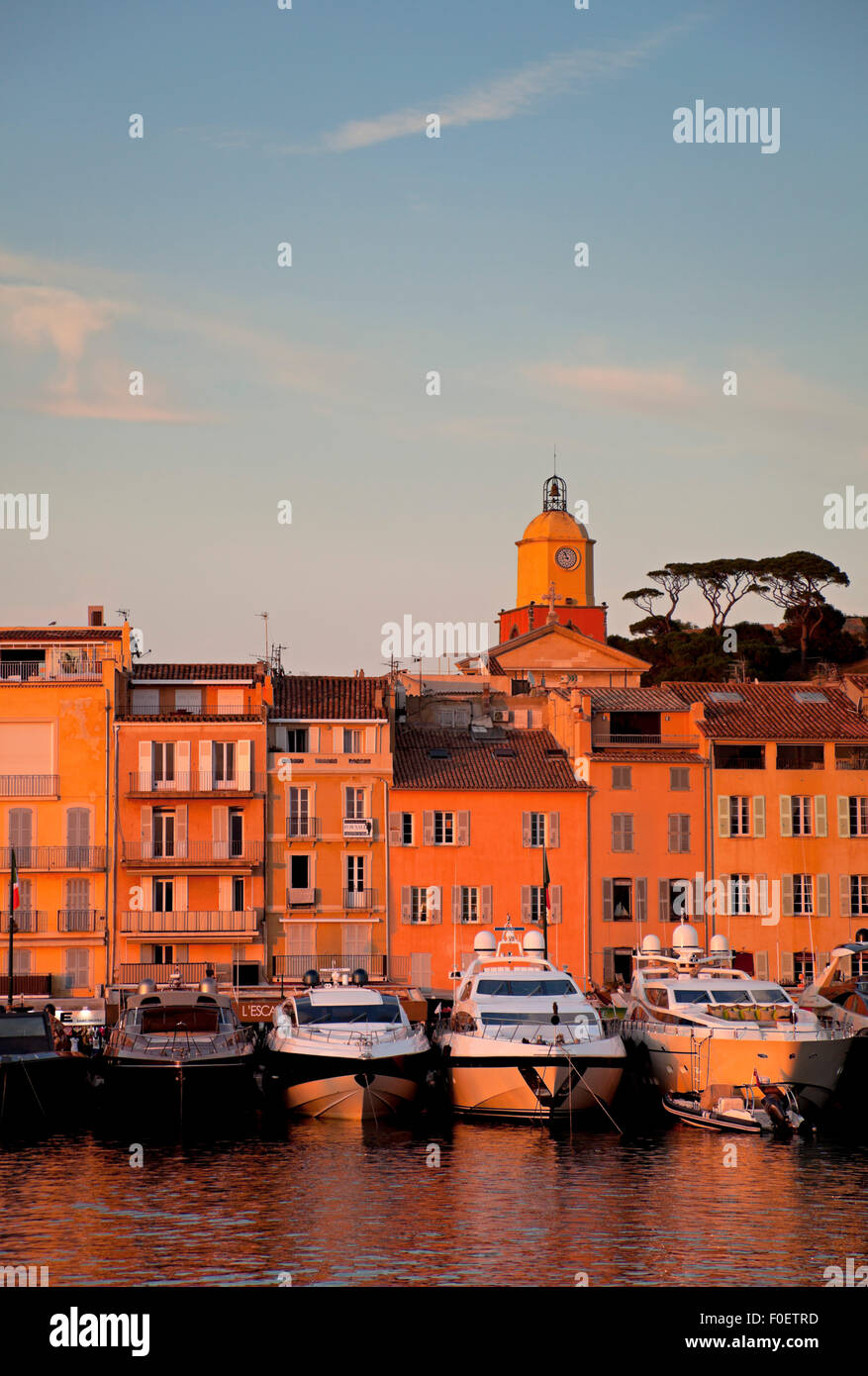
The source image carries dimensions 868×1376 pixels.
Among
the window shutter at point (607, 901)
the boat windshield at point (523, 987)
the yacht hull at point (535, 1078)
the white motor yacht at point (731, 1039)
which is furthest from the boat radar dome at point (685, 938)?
the window shutter at point (607, 901)

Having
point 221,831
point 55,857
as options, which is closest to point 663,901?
point 221,831

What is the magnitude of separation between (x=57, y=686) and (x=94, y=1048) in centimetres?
2055

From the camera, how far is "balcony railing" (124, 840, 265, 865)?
68.4m

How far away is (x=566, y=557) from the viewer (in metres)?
130

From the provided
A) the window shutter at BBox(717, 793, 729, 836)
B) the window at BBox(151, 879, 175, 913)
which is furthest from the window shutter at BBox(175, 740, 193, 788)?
the window shutter at BBox(717, 793, 729, 836)

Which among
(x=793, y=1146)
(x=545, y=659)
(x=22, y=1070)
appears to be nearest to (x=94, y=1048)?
(x=22, y=1070)

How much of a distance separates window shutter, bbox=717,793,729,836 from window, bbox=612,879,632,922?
4465 mm

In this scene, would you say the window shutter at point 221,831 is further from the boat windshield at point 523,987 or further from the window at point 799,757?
the window at point 799,757

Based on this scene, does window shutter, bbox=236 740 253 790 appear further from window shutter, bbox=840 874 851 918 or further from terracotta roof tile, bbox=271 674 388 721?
window shutter, bbox=840 874 851 918

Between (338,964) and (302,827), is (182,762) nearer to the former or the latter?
(302,827)

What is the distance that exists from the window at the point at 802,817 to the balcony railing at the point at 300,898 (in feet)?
66.6

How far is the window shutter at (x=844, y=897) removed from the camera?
238ft
